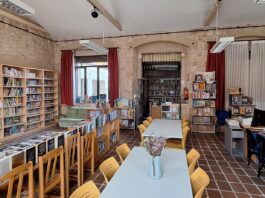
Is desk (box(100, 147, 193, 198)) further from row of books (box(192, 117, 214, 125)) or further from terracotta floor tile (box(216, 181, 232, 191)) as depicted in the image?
row of books (box(192, 117, 214, 125))

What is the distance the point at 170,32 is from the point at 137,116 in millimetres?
3435

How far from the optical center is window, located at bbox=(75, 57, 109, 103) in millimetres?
8758

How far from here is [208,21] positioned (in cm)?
620

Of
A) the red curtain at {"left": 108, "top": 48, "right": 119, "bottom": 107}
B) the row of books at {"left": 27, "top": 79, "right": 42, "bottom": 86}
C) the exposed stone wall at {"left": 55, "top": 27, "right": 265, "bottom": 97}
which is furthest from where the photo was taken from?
the red curtain at {"left": 108, "top": 48, "right": 119, "bottom": 107}

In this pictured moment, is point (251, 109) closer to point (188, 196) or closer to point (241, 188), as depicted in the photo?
point (241, 188)

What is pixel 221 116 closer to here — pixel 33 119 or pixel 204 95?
pixel 204 95

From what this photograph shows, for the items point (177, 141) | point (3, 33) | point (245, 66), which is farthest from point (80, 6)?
point (245, 66)

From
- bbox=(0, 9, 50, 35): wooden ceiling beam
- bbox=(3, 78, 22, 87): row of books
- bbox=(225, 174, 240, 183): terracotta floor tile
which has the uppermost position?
bbox=(0, 9, 50, 35): wooden ceiling beam

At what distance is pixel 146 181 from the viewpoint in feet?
6.60

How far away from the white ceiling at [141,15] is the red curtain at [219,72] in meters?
1.06

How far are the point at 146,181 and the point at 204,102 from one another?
5619mm

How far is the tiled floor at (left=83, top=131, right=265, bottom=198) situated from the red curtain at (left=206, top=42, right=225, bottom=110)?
6.01 ft

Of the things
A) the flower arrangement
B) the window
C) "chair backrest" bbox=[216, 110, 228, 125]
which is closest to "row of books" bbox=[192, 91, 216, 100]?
"chair backrest" bbox=[216, 110, 228, 125]

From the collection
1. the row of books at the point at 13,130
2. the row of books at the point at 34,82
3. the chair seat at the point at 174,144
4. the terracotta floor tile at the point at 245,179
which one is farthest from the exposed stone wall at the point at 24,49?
the terracotta floor tile at the point at 245,179
